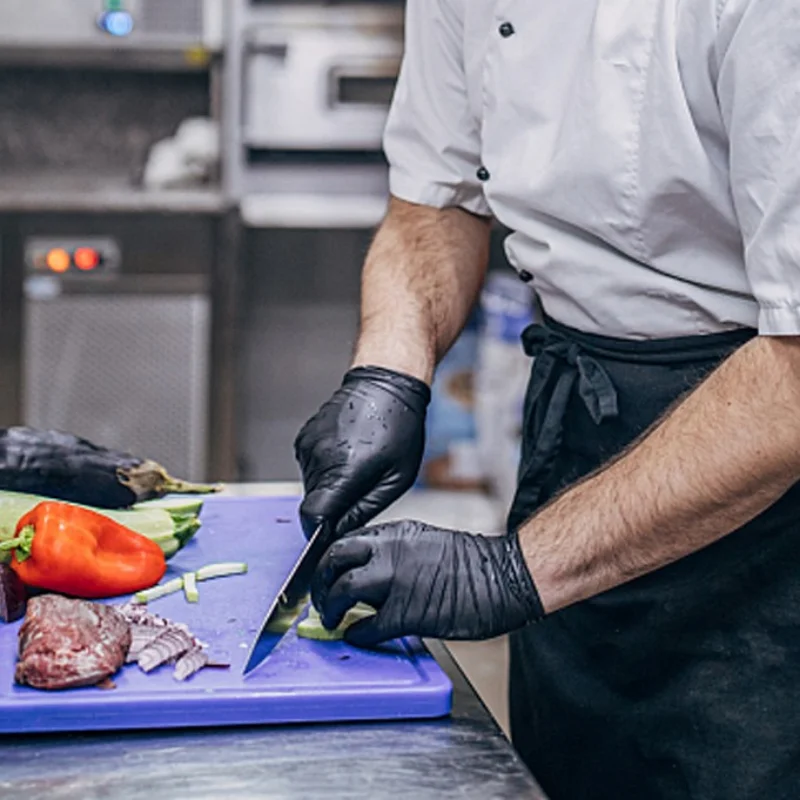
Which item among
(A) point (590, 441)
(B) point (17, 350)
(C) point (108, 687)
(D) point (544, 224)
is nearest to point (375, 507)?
(A) point (590, 441)

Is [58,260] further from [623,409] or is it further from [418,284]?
[623,409]

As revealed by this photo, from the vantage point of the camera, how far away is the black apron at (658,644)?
1.28 m

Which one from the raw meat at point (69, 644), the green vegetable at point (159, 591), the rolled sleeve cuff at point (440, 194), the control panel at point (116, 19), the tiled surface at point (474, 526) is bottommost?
the tiled surface at point (474, 526)

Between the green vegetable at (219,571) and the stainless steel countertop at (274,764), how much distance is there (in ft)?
0.98

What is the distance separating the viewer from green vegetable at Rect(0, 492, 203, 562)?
4.32 ft

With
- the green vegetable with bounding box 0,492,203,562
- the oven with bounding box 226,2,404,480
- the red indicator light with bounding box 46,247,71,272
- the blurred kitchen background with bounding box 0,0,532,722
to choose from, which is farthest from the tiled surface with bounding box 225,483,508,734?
the green vegetable with bounding box 0,492,203,562

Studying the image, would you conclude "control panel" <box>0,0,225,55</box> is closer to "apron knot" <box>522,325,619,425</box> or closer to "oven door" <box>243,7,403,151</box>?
"oven door" <box>243,7,403,151</box>

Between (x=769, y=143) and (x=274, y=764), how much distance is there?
0.64m

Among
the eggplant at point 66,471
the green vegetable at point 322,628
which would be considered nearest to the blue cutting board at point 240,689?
the green vegetable at point 322,628

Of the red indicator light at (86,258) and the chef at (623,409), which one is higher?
the chef at (623,409)

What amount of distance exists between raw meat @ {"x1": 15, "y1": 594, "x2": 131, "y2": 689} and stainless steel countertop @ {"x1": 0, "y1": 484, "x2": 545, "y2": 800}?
0.05 metres

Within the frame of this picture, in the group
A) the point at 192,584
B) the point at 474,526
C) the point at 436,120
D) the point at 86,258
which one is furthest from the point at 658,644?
the point at 86,258

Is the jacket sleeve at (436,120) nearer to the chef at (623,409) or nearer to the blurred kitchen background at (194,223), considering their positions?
the chef at (623,409)

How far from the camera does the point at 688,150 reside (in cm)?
123
